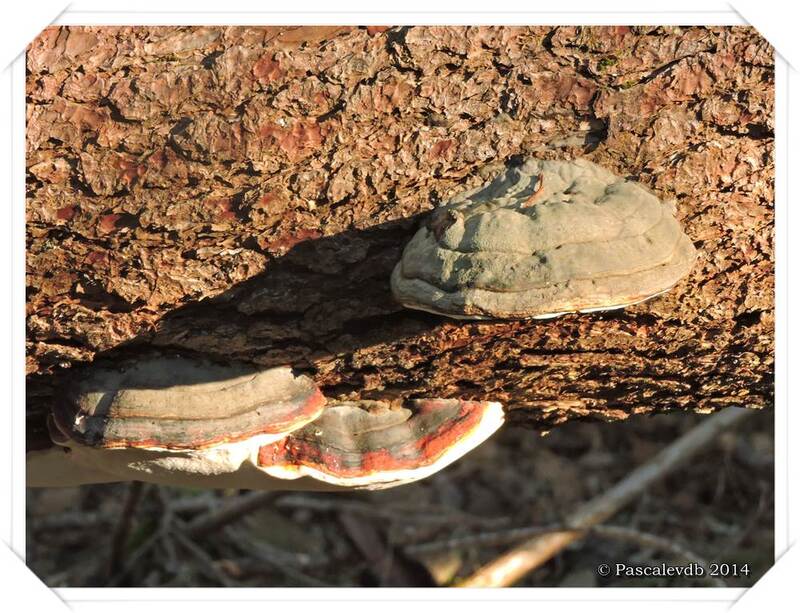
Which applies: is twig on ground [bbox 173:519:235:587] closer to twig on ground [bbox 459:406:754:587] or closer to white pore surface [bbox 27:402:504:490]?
twig on ground [bbox 459:406:754:587]

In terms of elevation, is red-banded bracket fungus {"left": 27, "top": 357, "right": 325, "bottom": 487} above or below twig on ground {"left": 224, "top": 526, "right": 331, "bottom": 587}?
above

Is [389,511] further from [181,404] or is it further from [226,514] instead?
[181,404]

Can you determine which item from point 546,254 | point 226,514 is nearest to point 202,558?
point 226,514

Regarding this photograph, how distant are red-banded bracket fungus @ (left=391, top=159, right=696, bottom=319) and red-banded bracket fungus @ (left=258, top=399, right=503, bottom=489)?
1.95 ft

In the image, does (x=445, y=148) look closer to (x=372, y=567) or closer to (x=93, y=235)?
(x=93, y=235)

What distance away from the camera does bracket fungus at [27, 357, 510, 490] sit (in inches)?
81.2

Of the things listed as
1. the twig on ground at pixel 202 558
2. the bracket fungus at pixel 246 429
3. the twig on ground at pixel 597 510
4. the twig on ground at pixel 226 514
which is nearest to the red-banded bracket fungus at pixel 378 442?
the bracket fungus at pixel 246 429

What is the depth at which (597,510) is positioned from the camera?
5.15m

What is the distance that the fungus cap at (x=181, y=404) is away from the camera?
2.05 meters

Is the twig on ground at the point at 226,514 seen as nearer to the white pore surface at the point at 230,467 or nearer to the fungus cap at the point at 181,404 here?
the white pore surface at the point at 230,467

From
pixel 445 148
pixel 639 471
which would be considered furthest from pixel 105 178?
pixel 639 471

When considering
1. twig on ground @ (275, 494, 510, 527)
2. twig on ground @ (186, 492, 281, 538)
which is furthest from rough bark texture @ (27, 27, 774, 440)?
twig on ground @ (275, 494, 510, 527)

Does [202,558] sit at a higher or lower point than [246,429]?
lower

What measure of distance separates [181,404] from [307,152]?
0.68m
